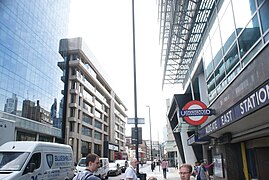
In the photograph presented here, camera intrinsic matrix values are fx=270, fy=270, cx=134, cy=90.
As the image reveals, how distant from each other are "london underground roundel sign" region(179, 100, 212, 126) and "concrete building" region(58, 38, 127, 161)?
45.0 m

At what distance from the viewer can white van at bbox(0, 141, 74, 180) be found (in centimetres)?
997

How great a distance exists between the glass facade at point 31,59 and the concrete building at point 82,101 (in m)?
3.46

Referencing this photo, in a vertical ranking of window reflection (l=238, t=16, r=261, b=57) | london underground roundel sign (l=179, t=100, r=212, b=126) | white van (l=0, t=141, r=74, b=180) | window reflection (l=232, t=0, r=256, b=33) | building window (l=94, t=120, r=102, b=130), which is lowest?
white van (l=0, t=141, r=74, b=180)

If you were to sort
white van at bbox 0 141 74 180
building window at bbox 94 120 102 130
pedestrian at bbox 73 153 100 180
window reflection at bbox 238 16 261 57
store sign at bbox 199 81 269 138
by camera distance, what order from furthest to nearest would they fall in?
building window at bbox 94 120 102 130, white van at bbox 0 141 74 180, window reflection at bbox 238 16 261 57, store sign at bbox 199 81 269 138, pedestrian at bbox 73 153 100 180

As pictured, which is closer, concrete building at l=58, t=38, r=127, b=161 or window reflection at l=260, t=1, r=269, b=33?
window reflection at l=260, t=1, r=269, b=33

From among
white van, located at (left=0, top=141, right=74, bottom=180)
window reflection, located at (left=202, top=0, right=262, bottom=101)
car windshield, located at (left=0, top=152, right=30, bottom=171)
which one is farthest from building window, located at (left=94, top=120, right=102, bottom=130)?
car windshield, located at (left=0, top=152, right=30, bottom=171)

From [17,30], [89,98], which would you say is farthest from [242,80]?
[89,98]

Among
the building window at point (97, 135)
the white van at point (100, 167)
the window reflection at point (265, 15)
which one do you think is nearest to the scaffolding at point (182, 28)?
the window reflection at point (265, 15)

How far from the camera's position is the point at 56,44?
171 ft

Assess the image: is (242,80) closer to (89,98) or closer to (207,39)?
(207,39)

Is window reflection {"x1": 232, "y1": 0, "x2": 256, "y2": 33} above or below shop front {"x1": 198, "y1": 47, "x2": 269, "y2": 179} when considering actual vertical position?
above

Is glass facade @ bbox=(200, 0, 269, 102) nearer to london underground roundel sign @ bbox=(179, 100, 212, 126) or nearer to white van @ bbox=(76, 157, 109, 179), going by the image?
london underground roundel sign @ bbox=(179, 100, 212, 126)

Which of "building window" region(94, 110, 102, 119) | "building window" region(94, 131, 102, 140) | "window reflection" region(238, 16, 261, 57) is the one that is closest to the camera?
"window reflection" region(238, 16, 261, 57)

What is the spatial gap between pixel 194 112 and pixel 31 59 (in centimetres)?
3670
